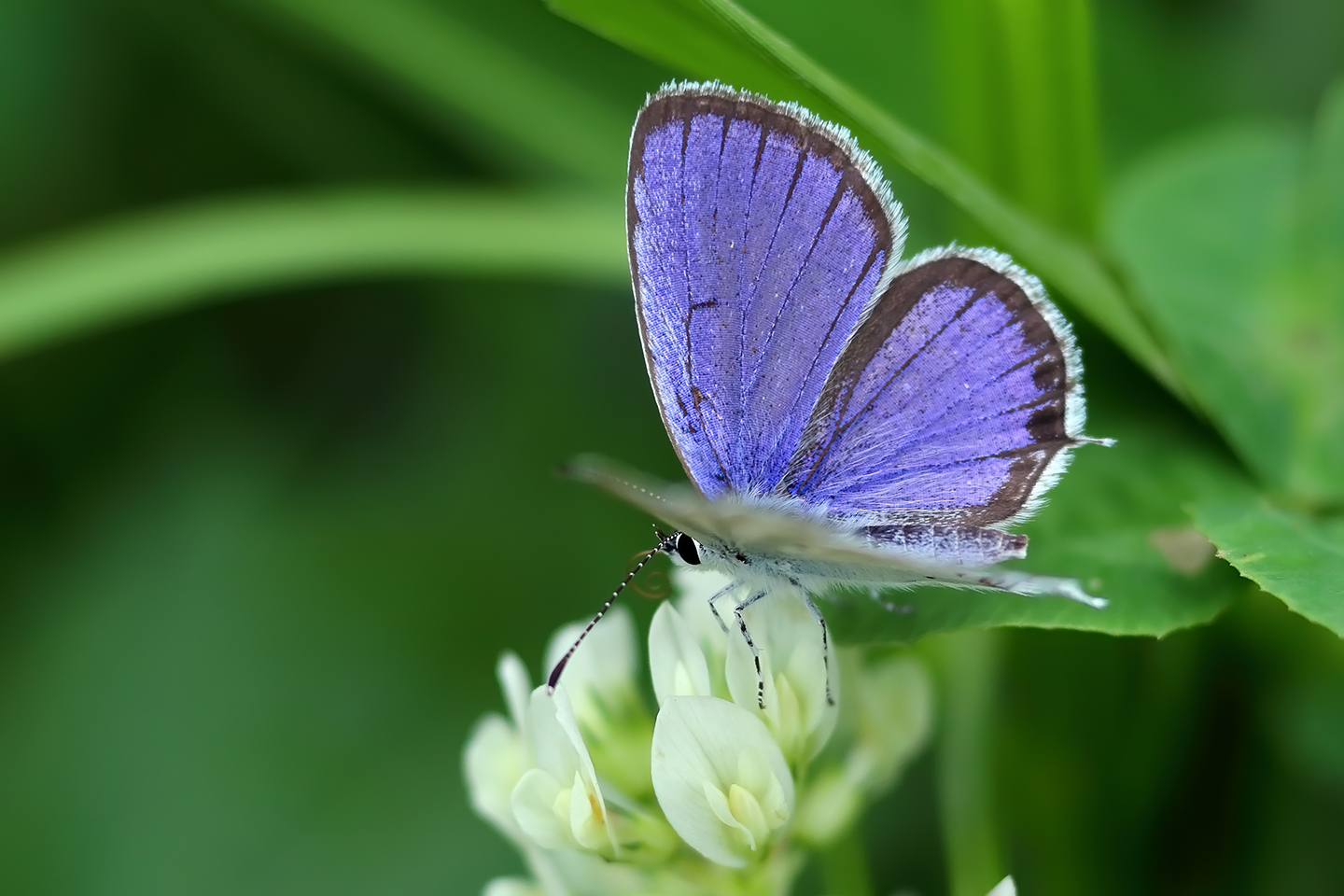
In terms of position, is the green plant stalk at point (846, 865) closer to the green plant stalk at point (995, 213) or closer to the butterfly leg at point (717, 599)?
the butterfly leg at point (717, 599)

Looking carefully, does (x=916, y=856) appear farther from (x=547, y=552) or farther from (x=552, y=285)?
(x=552, y=285)

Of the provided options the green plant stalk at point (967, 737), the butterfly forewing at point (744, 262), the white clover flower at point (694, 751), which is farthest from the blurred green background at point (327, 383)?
the butterfly forewing at point (744, 262)

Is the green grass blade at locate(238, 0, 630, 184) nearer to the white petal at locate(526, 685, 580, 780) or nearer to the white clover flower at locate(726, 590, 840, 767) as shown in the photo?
the white clover flower at locate(726, 590, 840, 767)

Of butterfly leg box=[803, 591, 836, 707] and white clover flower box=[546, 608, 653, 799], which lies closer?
butterfly leg box=[803, 591, 836, 707]

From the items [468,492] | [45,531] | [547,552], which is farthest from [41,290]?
[547,552]

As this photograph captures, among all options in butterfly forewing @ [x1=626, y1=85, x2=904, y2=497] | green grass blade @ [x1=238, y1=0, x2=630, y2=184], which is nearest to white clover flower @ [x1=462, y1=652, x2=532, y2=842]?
butterfly forewing @ [x1=626, y1=85, x2=904, y2=497]

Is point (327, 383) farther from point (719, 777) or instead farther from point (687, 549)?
point (719, 777)
